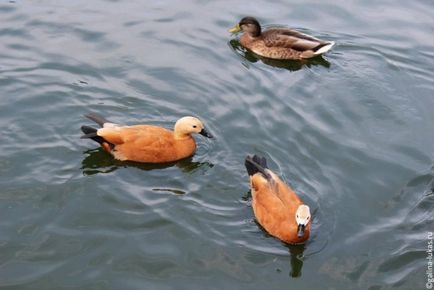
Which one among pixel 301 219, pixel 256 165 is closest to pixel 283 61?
pixel 256 165

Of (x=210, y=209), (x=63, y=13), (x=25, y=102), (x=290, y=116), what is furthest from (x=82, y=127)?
(x=63, y=13)

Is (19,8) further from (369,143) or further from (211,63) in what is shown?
(369,143)

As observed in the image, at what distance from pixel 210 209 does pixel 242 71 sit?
436 cm

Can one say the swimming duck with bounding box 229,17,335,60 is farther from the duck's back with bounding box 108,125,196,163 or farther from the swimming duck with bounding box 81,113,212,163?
the duck's back with bounding box 108,125,196,163

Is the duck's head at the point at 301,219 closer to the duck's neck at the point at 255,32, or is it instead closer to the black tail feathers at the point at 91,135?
the black tail feathers at the point at 91,135

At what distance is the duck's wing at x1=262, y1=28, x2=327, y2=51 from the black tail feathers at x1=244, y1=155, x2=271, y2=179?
432 centimetres

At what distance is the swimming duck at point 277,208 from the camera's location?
737 centimetres

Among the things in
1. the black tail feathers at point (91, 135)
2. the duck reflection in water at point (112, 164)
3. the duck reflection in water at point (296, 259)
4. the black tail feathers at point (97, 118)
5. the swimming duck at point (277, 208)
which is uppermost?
the black tail feathers at point (97, 118)

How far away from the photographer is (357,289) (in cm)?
706

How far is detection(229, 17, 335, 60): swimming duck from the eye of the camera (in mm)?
12180

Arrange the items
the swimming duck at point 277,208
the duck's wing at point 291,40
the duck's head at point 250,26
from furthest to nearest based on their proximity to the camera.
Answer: the duck's head at point 250,26, the duck's wing at point 291,40, the swimming duck at point 277,208

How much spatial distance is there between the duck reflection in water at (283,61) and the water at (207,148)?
0.05 m

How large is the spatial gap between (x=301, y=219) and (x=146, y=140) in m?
2.63

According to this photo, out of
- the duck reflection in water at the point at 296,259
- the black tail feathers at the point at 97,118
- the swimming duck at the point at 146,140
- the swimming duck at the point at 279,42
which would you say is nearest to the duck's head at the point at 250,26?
the swimming duck at the point at 279,42
